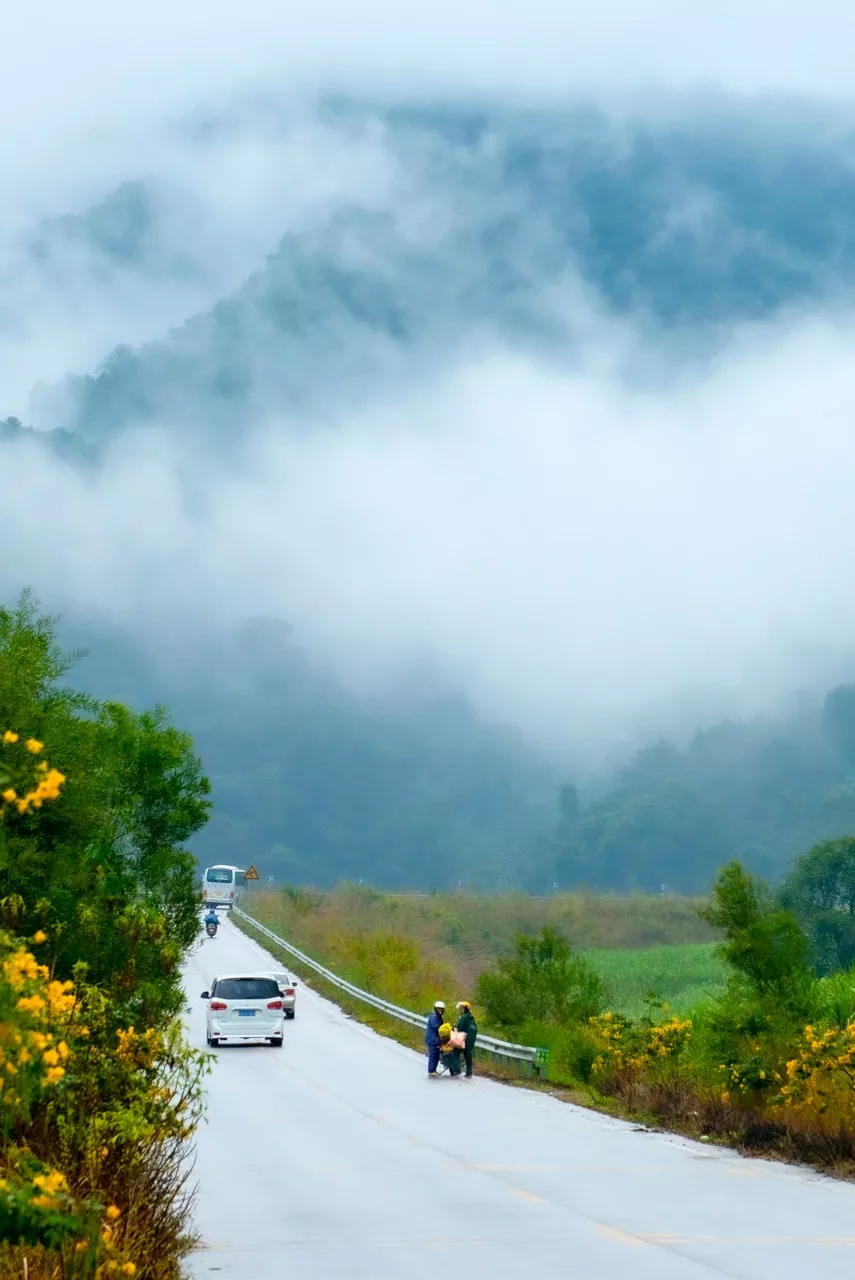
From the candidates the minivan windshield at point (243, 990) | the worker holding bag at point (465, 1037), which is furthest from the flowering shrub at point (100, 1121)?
the minivan windshield at point (243, 990)

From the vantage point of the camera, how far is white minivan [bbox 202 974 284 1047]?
33.8 meters

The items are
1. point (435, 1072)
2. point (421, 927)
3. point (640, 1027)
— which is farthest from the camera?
point (421, 927)

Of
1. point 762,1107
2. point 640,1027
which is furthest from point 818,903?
point 762,1107

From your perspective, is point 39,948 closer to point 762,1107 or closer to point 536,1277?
point 536,1277

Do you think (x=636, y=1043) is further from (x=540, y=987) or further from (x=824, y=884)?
(x=824, y=884)

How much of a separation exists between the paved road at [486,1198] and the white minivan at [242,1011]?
10154mm

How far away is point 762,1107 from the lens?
716 inches

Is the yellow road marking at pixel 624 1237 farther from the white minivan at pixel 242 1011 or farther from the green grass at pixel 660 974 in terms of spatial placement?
the green grass at pixel 660 974

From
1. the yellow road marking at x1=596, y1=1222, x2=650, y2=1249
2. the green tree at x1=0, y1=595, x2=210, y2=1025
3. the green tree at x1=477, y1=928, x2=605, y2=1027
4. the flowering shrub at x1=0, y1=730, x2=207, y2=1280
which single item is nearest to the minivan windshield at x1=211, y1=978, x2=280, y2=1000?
the green tree at x1=477, y1=928, x2=605, y2=1027

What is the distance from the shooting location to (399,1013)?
38688 mm

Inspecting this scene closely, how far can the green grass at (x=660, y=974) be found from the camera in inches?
2324

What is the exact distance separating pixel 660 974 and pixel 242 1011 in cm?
3796

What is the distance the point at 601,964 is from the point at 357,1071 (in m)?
46.0

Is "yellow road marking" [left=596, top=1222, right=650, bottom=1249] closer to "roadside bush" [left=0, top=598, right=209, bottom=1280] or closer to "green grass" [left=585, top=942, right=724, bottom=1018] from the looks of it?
"roadside bush" [left=0, top=598, right=209, bottom=1280]
